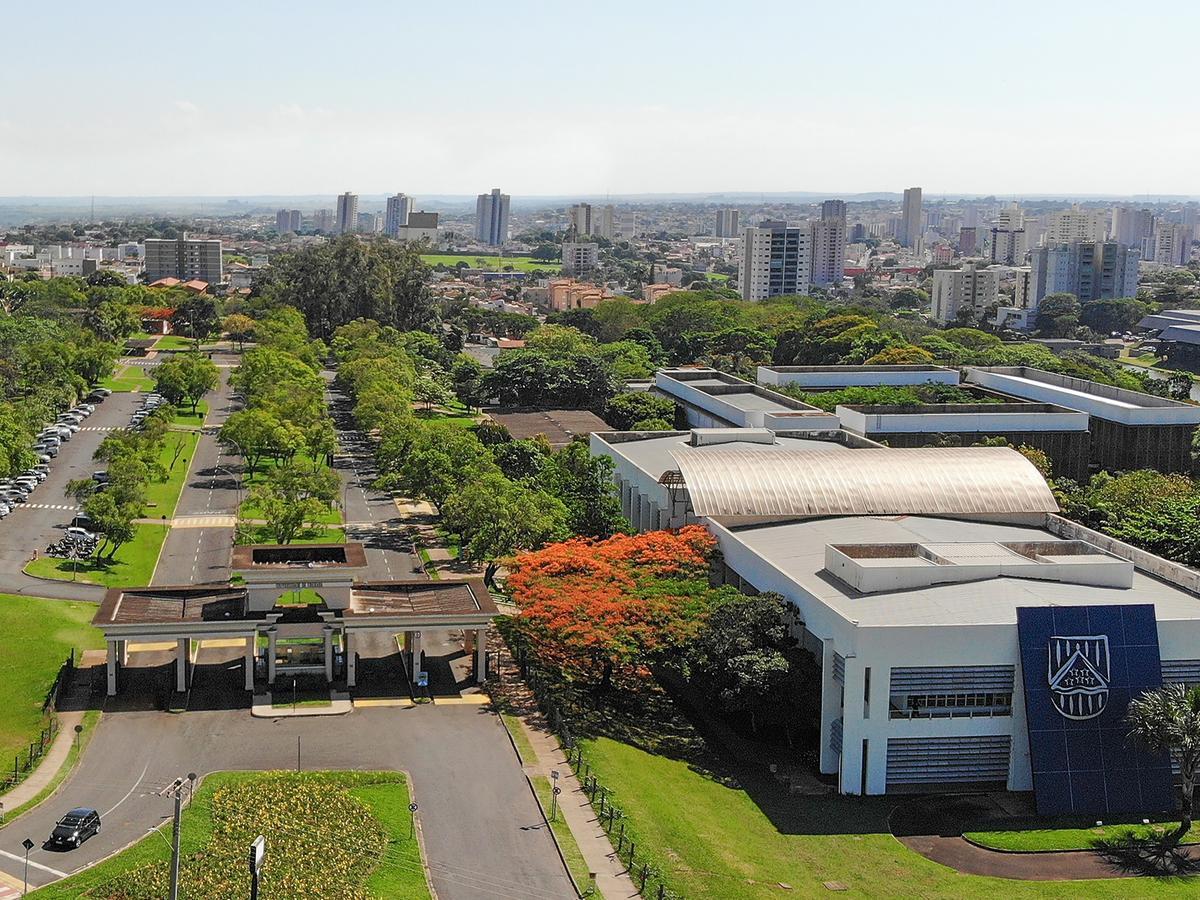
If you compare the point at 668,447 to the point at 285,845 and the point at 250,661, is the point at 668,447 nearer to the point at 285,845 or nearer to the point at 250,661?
the point at 250,661

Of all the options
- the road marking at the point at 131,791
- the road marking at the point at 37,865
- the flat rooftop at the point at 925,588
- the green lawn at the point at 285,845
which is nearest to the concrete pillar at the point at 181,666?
the road marking at the point at 131,791

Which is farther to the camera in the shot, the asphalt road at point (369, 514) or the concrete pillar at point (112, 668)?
the asphalt road at point (369, 514)

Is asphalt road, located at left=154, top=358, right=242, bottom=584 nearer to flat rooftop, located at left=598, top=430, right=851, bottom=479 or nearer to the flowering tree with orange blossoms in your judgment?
the flowering tree with orange blossoms

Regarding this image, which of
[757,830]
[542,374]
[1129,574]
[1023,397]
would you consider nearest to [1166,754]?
[1129,574]

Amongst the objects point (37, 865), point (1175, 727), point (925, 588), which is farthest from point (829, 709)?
point (37, 865)

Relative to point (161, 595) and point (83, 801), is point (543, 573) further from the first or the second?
point (83, 801)

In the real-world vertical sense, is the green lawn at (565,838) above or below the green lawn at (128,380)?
below

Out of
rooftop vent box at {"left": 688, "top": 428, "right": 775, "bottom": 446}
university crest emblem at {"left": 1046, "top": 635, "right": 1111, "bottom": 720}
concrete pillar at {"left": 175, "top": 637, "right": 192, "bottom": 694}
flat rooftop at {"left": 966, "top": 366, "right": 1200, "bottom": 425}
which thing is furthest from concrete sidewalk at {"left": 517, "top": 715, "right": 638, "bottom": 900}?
flat rooftop at {"left": 966, "top": 366, "right": 1200, "bottom": 425}

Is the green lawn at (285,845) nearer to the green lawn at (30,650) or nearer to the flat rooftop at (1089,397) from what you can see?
the green lawn at (30,650)
